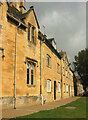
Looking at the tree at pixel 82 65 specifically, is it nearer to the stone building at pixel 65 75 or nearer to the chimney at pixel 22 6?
the stone building at pixel 65 75

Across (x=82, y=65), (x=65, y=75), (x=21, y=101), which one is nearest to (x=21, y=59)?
(x=21, y=101)

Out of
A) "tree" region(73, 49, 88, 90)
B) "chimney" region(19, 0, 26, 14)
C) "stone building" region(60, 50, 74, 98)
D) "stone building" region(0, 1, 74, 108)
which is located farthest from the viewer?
"tree" region(73, 49, 88, 90)

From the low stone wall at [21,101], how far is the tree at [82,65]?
24298 millimetres

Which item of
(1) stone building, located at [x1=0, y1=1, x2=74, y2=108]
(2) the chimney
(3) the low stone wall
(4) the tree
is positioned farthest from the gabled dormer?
(4) the tree

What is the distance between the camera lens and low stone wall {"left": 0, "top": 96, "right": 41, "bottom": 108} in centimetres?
1013

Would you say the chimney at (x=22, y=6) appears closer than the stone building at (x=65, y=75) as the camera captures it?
Yes

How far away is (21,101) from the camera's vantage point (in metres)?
11.9

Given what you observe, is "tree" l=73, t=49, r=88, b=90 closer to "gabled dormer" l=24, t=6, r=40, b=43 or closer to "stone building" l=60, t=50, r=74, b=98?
"stone building" l=60, t=50, r=74, b=98

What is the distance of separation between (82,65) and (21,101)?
27948 mm

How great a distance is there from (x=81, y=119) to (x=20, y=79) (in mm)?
6619

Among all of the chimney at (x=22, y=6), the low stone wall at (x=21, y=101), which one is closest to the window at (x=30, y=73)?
the low stone wall at (x=21, y=101)

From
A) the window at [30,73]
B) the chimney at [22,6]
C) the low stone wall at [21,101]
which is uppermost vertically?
the chimney at [22,6]

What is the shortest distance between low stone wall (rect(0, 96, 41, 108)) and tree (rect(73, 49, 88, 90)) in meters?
24.3

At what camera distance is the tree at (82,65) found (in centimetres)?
3631
